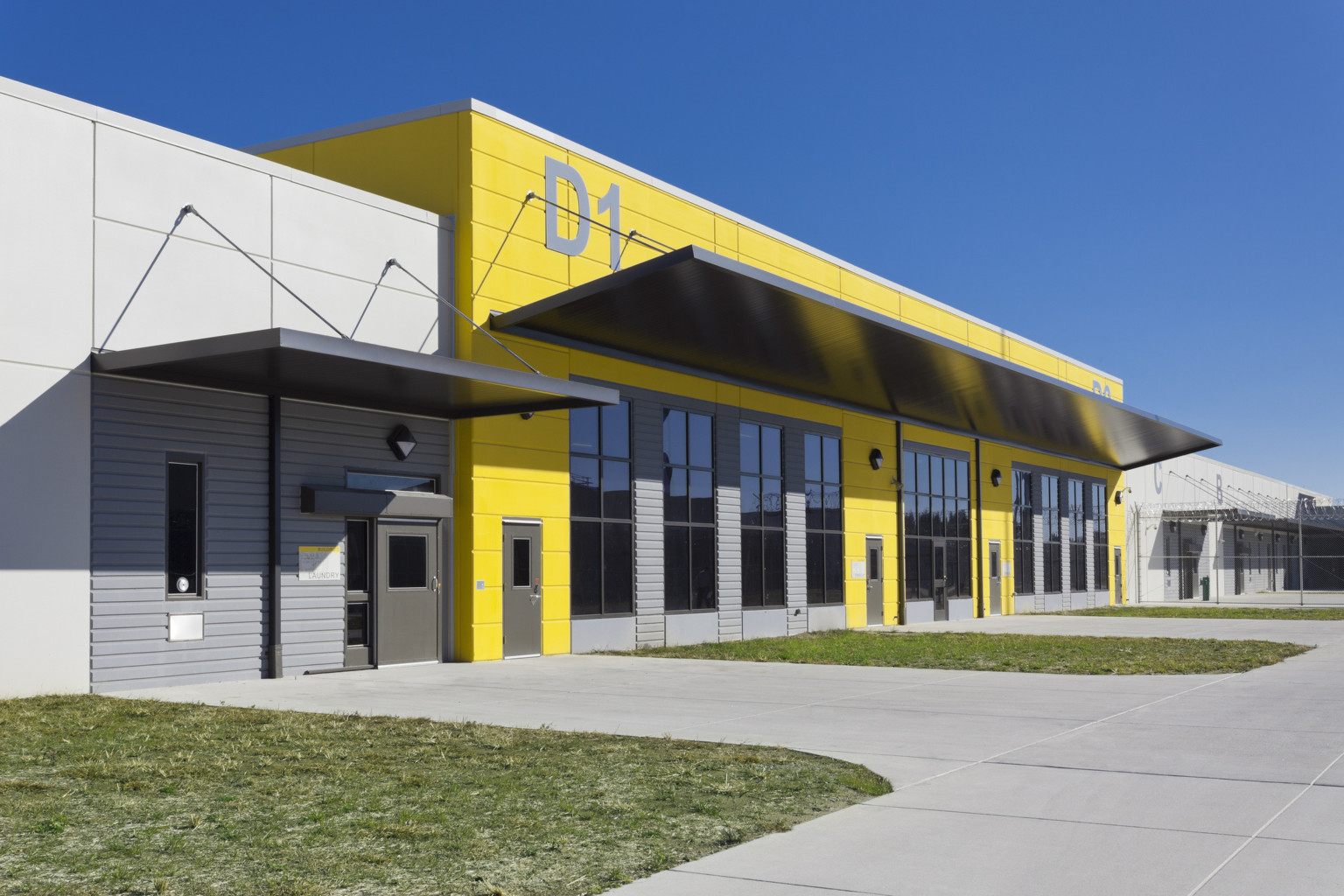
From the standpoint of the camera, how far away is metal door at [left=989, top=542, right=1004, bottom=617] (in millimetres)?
38781

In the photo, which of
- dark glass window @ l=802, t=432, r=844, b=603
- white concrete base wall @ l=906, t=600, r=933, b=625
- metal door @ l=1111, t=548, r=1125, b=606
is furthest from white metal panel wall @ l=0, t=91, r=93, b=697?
metal door @ l=1111, t=548, r=1125, b=606

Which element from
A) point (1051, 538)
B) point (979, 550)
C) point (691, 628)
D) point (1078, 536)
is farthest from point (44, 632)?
point (1078, 536)

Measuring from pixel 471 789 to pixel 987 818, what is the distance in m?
3.20

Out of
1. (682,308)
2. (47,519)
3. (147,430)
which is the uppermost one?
(682,308)

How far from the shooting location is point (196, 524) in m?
15.5

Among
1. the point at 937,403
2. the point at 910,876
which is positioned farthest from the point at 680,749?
the point at 937,403

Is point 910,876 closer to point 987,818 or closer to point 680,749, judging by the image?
point 987,818

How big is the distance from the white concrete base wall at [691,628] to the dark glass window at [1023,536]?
18.8 metres

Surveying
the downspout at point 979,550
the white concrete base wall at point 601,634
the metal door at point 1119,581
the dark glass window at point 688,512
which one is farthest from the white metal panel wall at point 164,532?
the metal door at point 1119,581

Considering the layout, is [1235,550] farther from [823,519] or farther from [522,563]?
[522,563]

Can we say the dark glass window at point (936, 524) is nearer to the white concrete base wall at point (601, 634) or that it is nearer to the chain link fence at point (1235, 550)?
the chain link fence at point (1235, 550)

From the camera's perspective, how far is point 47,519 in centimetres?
1381

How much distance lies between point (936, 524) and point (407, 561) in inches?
811

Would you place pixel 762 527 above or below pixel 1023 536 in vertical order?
above
